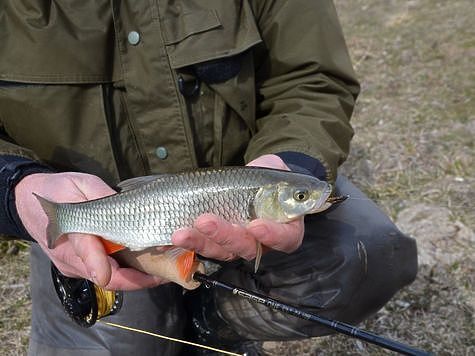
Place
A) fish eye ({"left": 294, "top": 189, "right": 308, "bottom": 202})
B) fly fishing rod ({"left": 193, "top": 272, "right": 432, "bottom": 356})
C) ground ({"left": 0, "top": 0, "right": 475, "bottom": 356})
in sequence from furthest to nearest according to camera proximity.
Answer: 1. ground ({"left": 0, "top": 0, "right": 475, "bottom": 356})
2. fish eye ({"left": 294, "top": 189, "right": 308, "bottom": 202})
3. fly fishing rod ({"left": 193, "top": 272, "right": 432, "bottom": 356})

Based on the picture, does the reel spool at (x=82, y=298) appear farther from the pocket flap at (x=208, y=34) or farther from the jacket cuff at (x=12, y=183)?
the pocket flap at (x=208, y=34)

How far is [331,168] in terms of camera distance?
2537 mm

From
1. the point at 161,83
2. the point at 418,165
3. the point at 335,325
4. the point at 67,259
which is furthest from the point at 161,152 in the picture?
the point at 418,165

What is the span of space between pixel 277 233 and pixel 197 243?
Answer: 11.0 inches

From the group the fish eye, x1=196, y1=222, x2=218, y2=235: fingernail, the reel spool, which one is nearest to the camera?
x1=196, y1=222, x2=218, y2=235: fingernail

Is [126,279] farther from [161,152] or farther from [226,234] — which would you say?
[161,152]

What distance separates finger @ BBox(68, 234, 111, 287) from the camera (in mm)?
1996

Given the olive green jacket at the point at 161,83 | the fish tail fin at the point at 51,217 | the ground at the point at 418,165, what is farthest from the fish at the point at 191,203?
the ground at the point at 418,165

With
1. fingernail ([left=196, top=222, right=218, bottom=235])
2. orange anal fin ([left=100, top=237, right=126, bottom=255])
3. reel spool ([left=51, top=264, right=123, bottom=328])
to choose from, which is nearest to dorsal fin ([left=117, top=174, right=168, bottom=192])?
orange anal fin ([left=100, top=237, right=126, bottom=255])

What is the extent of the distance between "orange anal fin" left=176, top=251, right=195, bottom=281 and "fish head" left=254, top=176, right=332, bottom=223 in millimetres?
309

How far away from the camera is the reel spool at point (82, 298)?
Answer: 2.44m

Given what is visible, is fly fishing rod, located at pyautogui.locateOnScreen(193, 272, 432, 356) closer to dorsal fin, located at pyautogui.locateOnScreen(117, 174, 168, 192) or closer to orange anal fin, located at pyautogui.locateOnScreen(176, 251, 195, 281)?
orange anal fin, located at pyautogui.locateOnScreen(176, 251, 195, 281)

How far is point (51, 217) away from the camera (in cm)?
209

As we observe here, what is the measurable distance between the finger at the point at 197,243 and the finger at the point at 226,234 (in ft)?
0.09
